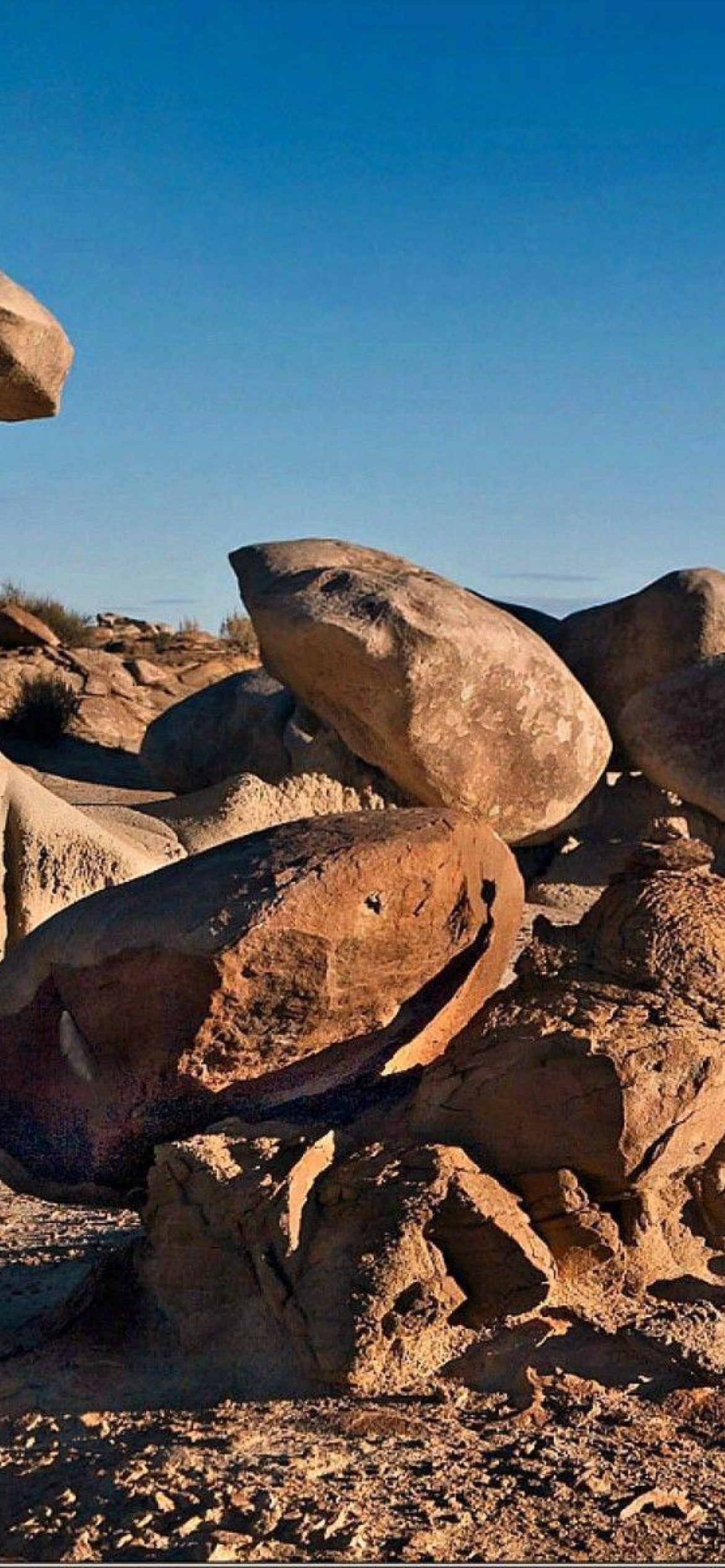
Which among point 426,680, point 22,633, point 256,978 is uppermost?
point 426,680

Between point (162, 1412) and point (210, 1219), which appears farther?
point (210, 1219)

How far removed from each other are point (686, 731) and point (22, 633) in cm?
987

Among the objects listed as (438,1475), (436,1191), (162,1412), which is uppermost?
(436,1191)

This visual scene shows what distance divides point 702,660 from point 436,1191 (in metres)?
7.99

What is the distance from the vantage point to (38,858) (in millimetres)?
6043

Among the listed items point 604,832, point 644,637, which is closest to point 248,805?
point 604,832

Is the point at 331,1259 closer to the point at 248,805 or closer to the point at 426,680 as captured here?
the point at 248,805

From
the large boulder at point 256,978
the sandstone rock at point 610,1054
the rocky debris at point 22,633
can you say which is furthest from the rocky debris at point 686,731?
the rocky debris at point 22,633

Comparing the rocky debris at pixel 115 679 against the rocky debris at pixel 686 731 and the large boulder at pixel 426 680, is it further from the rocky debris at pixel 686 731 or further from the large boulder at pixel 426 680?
the large boulder at pixel 426 680

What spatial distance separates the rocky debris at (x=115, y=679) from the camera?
16234 mm

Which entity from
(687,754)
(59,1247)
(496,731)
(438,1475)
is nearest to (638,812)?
(687,754)

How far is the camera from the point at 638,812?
11281 mm

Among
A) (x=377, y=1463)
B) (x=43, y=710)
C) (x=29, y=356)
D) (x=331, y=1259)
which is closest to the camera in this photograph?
(x=377, y=1463)

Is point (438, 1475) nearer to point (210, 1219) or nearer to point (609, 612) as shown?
point (210, 1219)
